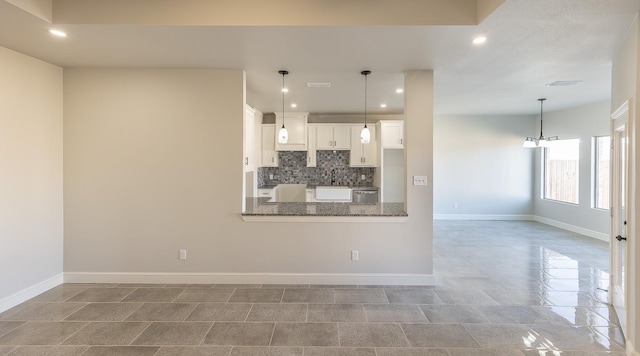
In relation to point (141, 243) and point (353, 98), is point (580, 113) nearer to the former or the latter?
point (353, 98)

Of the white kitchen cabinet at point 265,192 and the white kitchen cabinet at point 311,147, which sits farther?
the white kitchen cabinet at point 311,147

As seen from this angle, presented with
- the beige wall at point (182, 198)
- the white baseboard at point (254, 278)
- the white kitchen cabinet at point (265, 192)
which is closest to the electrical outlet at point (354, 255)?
the beige wall at point (182, 198)

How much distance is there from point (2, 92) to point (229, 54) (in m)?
2.19

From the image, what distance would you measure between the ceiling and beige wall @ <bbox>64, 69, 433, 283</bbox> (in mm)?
327

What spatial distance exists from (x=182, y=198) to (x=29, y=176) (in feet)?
4.98

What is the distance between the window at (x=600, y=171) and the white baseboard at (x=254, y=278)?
479 cm

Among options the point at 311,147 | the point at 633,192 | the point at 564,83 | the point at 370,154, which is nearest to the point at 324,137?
the point at 311,147

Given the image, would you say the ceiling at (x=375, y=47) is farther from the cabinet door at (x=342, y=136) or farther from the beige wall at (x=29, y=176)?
the cabinet door at (x=342, y=136)

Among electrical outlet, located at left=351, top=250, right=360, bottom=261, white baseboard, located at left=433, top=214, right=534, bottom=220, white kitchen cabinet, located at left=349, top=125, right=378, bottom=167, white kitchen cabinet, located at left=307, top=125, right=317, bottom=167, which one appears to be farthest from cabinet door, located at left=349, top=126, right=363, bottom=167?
electrical outlet, located at left=351, top=250, right=360, bottom=261

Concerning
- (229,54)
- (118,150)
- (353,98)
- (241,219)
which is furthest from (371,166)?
(118,150)

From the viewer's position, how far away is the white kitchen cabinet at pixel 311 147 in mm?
6865

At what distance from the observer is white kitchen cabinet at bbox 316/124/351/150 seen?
22.5ft

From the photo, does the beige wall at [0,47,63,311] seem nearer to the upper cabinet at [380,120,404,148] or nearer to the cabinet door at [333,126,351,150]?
the cabinet door at [333,126,351,150]

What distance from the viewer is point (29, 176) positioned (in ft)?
11.1
